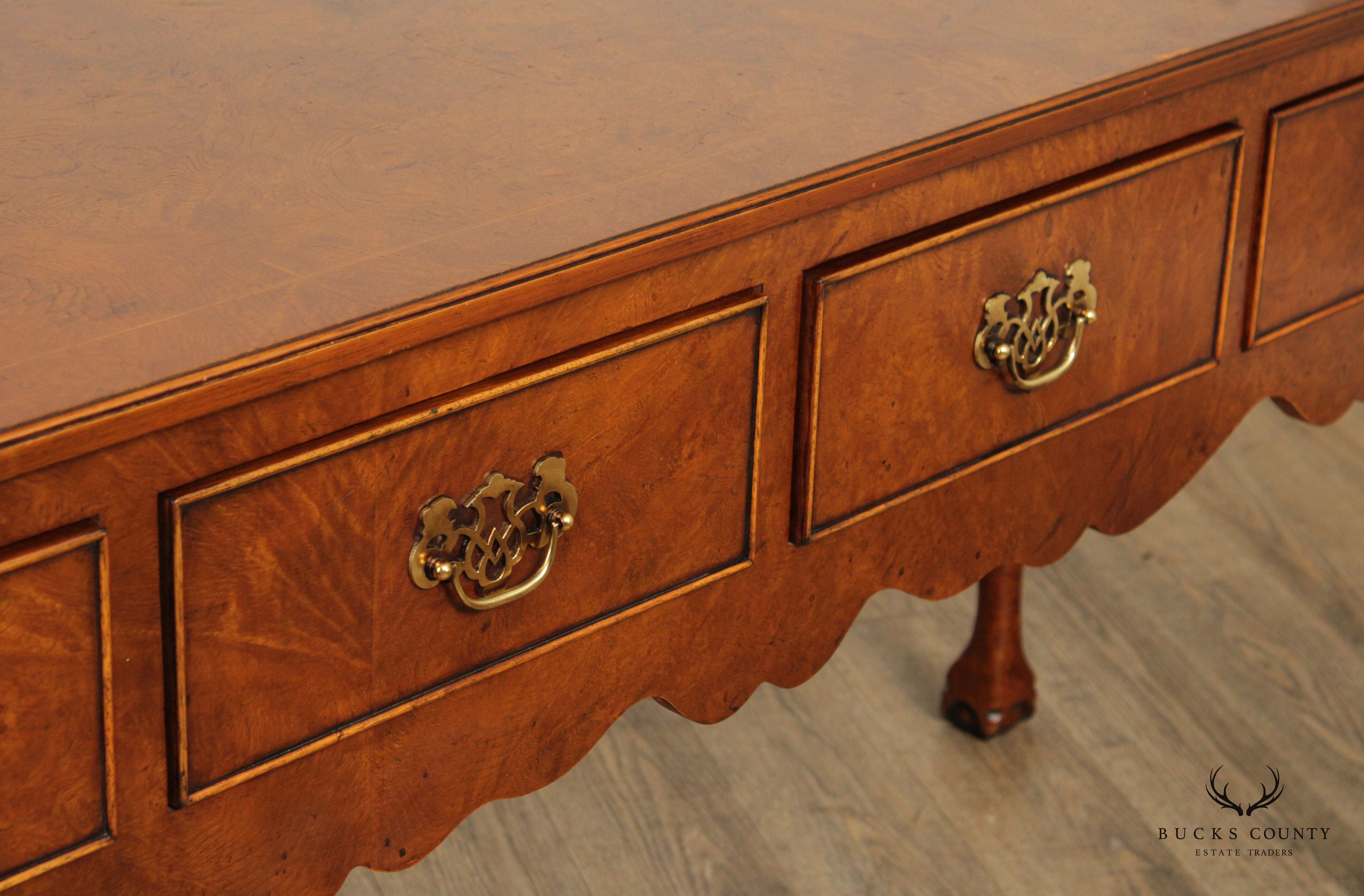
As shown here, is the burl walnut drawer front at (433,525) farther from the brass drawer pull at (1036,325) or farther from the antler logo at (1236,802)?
the antler logo at (1236,802)

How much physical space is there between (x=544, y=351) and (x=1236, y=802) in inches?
37.6

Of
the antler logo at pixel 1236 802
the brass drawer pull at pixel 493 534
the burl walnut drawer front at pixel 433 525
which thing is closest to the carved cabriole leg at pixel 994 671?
the antler logo at pixel 1236 802

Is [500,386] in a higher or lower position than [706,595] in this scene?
higher

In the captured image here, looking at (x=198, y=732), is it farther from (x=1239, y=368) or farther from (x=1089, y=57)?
(x=1239, y=368)

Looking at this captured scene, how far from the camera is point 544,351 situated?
27.9 inches

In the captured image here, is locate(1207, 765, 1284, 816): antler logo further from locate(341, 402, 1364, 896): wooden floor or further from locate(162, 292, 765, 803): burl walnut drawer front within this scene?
locate(162, 292, 765, 803): burl walnut drawer front

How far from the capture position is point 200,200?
2.37ft

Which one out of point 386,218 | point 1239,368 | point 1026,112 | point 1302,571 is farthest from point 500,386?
point 1302,571

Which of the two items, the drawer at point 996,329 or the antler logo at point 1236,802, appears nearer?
the drawer at point 996,329

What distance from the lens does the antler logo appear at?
1408mm

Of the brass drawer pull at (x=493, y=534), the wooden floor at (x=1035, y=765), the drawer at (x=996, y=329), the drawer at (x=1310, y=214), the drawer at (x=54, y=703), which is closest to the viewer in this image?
the drawer at (x=54, y=703)

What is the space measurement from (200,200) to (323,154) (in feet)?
0.23

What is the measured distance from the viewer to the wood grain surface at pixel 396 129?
640 millimetres

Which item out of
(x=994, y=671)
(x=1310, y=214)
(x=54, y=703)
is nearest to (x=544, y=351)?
(x=54, y=703)
